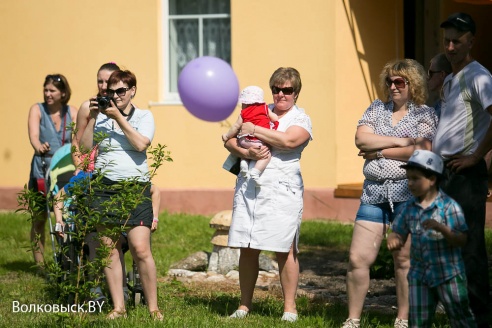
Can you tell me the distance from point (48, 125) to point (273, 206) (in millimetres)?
3661

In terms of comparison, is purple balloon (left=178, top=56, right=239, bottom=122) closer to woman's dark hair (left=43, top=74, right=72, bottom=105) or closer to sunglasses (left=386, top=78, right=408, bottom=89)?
woman's dark hair (left=43, top=74, right=72, bottom=105)

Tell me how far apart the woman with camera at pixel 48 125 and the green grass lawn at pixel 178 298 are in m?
0.98

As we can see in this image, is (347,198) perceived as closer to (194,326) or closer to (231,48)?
(231,48)

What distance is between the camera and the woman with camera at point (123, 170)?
7.43 m

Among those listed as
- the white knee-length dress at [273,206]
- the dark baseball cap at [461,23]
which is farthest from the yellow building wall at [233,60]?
the dark baseball cap at [461,23]

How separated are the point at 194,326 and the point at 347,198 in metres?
6.57

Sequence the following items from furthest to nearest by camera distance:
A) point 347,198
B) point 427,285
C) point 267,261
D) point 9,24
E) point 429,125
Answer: point 9,24
point 347,198
point 267,261
point 429,125
point 427,285

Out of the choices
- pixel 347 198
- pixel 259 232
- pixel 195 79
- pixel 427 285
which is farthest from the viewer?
pixel 347 198

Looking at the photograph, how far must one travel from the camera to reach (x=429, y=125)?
702 cm

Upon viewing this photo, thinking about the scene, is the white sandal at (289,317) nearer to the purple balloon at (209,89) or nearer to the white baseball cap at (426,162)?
the white baseball cap at (426,162)

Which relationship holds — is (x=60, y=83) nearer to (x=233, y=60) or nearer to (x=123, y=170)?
(x=123, y=170)

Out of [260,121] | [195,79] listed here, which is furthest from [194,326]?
[195,79]

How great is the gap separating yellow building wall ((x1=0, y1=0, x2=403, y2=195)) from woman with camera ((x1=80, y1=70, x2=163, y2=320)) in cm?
624

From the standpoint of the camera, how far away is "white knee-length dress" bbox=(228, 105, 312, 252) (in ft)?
24.6
